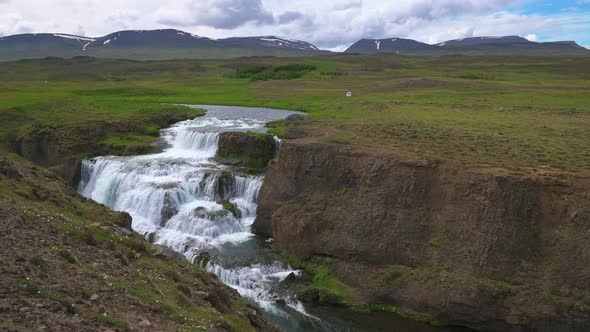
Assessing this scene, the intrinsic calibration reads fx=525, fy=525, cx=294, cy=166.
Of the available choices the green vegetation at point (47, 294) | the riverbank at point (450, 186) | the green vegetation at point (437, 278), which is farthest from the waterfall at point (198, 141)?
the green vegetation at point (47, 294)

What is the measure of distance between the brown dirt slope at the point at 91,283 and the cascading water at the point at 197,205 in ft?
18.9

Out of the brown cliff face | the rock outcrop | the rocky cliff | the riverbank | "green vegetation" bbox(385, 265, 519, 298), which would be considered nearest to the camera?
the brown cliff face

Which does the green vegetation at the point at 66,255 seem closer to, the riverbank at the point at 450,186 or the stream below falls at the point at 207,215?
the stream below falls at the point at 207,215

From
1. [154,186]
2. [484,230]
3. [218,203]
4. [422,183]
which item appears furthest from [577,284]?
[154,186]

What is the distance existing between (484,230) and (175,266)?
1459 centimetres

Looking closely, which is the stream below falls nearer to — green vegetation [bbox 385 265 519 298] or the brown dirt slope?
green vegetation [bbox 385 265 519 298]

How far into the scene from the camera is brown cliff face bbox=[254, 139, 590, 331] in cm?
2311

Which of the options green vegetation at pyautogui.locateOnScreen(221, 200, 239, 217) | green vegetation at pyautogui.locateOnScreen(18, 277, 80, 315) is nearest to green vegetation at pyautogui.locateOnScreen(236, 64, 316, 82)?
green vegetation at pyautogui.locateOnScreen(221, 200, 239, 217)

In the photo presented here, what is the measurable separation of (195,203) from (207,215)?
9.45ft

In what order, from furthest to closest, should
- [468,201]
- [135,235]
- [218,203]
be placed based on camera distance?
1. [218,203]
2. [468,201]
3. [135,235]

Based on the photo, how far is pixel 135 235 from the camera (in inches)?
957

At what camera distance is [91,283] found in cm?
1469

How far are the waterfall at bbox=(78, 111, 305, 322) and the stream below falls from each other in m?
0.05

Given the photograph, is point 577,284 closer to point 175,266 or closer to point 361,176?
point 361,176
